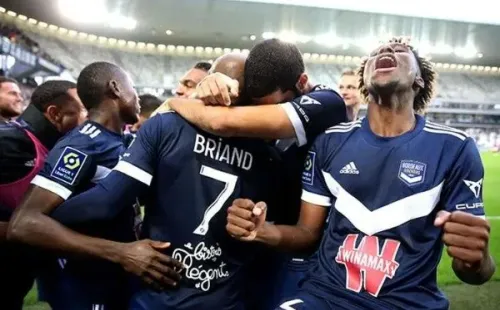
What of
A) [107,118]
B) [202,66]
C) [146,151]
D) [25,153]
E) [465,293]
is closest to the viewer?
[146,151]

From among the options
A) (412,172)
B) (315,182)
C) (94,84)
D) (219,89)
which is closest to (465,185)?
(412,172)

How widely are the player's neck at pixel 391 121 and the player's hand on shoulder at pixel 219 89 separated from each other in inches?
24.9

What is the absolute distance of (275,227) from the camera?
2.09m

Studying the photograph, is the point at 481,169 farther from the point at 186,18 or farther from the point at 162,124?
the point at 186,18

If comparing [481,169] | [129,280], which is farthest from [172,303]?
[481,169]

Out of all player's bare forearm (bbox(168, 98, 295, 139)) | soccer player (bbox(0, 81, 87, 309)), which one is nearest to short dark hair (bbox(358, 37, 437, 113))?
player's bare forearm (bbox(168, 98, 295, 139))

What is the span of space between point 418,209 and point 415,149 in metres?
0.25

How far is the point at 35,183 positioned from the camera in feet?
6.63

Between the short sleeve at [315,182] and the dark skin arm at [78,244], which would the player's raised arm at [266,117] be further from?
the dark skin arm at [78,244]

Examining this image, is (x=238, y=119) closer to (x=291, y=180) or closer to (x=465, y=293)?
(x=291, y=180)

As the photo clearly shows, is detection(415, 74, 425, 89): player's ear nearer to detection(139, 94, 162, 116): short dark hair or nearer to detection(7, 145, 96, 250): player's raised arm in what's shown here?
detection(7, 145, 96, 250): player's raised arm

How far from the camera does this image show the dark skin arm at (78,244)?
6.26ft

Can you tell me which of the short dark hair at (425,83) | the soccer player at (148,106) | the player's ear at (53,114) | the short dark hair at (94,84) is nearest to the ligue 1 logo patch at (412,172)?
the short dark hair at (425,83)

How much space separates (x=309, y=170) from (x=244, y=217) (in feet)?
1.72
